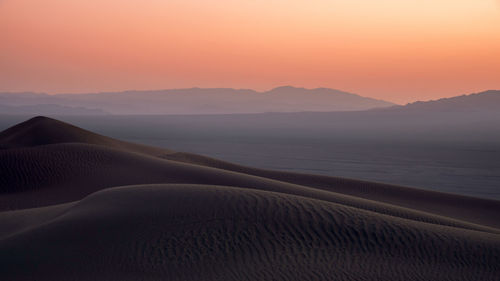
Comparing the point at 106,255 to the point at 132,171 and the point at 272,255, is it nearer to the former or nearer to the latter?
the point at 272,255

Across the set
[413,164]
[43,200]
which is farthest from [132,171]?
[413,164]

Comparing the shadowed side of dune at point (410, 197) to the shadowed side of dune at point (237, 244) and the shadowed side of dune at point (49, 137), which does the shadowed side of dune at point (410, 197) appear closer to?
the shadowed side of dune at point (49, 137)

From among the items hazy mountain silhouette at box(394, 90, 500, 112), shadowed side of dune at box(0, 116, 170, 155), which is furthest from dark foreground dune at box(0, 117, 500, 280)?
hazy mountain silhouette at box(394, 90, 500, 112)

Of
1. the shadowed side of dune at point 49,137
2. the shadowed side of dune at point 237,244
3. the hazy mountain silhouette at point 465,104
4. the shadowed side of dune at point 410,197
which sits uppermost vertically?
the hazy mountain silhouette at point 465,104

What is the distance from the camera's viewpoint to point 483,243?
6.36 metres

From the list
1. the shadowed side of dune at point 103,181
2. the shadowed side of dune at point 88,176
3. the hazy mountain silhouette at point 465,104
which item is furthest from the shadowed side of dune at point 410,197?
the hazy mountain silhouette at point 465,104

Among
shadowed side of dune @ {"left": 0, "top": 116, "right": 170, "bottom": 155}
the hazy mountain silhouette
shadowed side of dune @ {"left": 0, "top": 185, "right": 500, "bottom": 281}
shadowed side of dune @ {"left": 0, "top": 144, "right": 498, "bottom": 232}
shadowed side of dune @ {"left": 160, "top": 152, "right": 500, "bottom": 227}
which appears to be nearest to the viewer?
shadowed side of dune @ {"left": 0, "top": 185, "right": 500, "bottom": 281}

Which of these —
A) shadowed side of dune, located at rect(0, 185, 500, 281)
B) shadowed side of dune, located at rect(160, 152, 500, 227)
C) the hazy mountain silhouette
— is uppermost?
the hazy mountain silhouette

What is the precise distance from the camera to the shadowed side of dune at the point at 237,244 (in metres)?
5.07

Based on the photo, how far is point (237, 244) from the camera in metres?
5.69

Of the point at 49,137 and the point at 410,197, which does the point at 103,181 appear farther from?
the point at 410,197

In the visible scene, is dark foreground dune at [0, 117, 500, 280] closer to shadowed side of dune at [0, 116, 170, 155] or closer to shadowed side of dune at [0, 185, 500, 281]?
shadowed side of dune at [0, 185, 500, 281]

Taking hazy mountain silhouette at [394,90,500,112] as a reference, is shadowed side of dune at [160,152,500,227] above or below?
below

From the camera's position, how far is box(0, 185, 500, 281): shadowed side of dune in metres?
5.07
